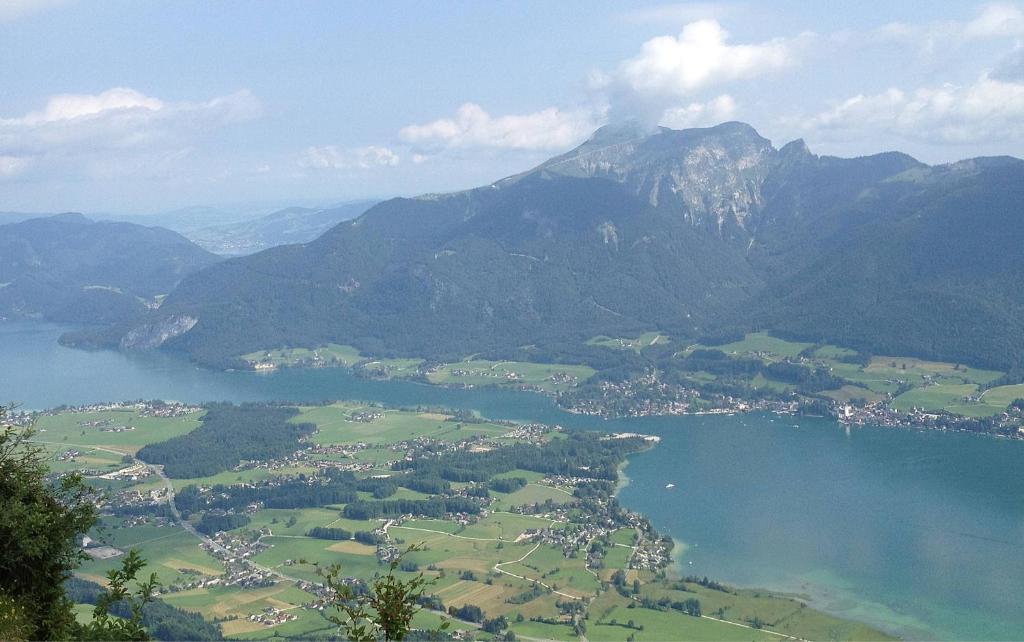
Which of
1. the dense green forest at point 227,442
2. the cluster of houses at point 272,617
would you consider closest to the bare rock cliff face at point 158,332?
the dense green forest at point 227,442

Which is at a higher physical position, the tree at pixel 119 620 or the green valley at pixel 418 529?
the tree at pixel 119 620

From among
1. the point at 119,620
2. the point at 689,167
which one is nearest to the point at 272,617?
the point at 119,620

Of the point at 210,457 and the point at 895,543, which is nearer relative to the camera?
the point at 895,543

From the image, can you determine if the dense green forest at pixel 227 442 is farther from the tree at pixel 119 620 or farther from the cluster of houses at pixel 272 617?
the tree at pixel 119 620

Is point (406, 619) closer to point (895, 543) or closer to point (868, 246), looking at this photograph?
point (895, 543)

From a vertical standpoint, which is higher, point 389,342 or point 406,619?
point 406,619

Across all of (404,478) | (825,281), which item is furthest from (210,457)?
(825,281)

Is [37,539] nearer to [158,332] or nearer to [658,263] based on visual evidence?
[158,332]
